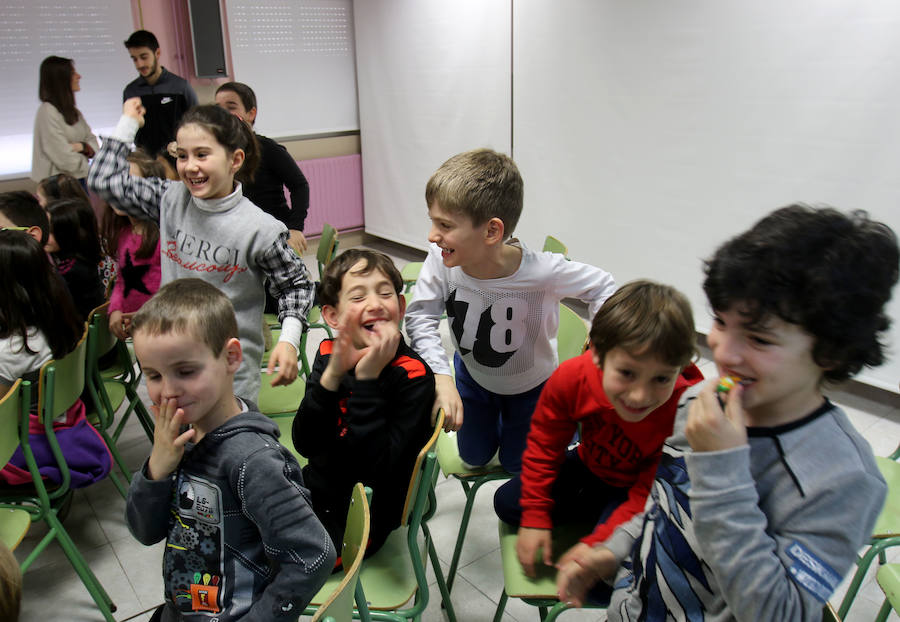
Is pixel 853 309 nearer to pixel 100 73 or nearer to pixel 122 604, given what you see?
pixel 122 604

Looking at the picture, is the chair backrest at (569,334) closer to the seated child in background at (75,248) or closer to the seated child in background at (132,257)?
the seated child in background at (132,257)

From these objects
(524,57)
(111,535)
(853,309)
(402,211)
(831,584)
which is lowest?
(111,535)

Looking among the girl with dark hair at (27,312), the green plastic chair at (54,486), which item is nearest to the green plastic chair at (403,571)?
the green plastic chair at (54,486)

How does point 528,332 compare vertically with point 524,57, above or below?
below

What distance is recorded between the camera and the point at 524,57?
14.4 feet

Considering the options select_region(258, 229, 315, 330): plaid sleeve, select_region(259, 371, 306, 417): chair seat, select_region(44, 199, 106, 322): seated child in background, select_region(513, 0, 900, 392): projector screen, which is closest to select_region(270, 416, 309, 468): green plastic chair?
select_region(259, 371, 306, 417): chair seat

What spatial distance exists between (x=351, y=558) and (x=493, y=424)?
2.42ft

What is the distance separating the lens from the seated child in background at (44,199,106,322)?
104 inches

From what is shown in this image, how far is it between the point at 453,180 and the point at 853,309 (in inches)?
40.8

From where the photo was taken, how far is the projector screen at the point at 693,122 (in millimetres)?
2945

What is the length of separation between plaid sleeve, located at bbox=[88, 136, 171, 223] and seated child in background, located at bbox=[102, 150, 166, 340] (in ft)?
1.46

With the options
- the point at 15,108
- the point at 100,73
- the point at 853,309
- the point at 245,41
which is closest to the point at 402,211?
the point at 245,41

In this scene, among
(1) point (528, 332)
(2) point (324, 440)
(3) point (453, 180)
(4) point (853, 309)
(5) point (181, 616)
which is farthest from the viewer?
(1) point (528, 332)

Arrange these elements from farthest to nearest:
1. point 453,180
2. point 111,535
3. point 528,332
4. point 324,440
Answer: point 111,535 → point 528,332 → point 453,180 → point 324,440
